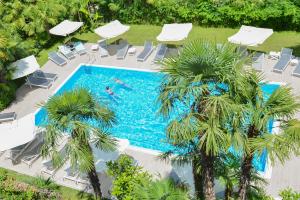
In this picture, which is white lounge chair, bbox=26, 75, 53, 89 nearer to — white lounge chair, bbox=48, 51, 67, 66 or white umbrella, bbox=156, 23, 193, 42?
white lounge chair, bbox=48, 51, 67, 66

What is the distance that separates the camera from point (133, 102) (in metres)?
21.3

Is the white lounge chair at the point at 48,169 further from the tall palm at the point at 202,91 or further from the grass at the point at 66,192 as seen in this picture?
the tall palm at the point at 202,91

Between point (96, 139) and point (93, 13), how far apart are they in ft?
58.3

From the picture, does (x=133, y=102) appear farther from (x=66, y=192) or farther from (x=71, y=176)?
(x=66, y=192)

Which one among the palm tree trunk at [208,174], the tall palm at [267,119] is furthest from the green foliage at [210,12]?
the palm tree trunk at [208,174]

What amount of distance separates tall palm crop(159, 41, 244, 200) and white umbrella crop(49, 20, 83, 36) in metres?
16.6

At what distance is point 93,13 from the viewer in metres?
28.8

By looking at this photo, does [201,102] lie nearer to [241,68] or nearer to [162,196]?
[241,68]

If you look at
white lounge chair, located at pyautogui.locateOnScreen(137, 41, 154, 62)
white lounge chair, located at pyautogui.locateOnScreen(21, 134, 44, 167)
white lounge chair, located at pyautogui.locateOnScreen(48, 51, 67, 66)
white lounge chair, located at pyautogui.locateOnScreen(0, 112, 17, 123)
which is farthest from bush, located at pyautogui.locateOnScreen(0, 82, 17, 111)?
white lounge chair, located at pyautogui.locateOnScreen(137, 41, 154, 62)

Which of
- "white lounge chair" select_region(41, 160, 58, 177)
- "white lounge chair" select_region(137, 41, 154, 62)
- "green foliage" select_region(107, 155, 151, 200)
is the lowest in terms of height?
"white lounge chair" select_region(41, 160, 58, 177)

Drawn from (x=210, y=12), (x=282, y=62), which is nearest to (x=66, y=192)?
(x=282, y=62)

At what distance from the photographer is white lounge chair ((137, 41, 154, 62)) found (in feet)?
78.0

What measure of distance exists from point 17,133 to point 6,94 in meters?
5.37

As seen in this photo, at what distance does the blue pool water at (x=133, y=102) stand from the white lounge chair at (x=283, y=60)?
1234 mm
